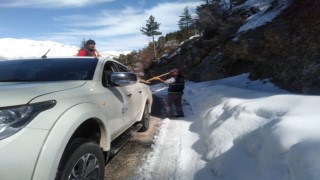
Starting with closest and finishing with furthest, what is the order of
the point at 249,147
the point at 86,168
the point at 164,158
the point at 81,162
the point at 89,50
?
the point at 81,162 < the point at 86,168 < the point at 249,147 < the point at 164,158 < the point at 89,50

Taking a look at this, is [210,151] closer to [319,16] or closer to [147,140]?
[147,140]

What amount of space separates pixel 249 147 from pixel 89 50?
460 cm

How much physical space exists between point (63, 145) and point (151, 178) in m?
1.98

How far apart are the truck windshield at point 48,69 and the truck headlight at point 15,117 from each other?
1418 mm

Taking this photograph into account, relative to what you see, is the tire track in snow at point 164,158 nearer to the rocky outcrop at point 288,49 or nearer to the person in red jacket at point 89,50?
the person in red jacket at point 89,50

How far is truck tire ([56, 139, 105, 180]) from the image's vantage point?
9.87 ft

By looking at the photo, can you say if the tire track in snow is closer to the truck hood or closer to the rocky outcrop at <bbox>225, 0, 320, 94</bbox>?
the truck hood

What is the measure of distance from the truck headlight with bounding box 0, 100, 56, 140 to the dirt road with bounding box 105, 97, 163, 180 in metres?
2.25

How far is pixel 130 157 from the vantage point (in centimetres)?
568

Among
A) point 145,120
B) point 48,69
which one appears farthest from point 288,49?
point 48,69

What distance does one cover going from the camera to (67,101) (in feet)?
10.5

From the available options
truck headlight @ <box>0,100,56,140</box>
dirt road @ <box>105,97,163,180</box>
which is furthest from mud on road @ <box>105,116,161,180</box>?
truck headlight @ <box>0,100,56,140</box>

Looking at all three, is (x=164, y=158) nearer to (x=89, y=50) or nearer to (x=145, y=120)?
(x=145, y=120)

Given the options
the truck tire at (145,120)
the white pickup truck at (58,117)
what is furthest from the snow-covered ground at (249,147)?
the white pickup truck at (58,117)
